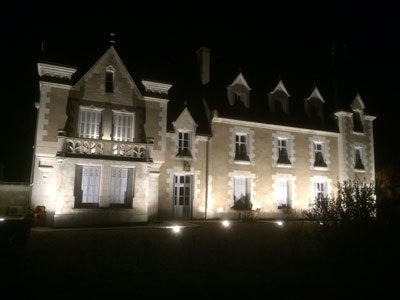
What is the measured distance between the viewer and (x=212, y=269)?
7.08 metres

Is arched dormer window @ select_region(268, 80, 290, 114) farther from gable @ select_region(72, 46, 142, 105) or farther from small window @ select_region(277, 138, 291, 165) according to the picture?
gable @ select_region(72, 46, 142, 105)

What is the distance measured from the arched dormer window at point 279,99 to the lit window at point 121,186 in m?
11.1

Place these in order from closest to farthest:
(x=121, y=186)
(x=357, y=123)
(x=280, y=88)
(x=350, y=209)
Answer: (x=350, y=209) < (x=121, y=186) < (x=280, y=88) < (x=357, y=123)

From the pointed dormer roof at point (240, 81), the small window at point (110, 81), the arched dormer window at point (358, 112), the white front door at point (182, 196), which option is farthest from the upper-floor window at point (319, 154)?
the small window at point (110, 81)

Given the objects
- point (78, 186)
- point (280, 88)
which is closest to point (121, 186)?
point (78, 186)

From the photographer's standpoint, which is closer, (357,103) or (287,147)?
(287,147)

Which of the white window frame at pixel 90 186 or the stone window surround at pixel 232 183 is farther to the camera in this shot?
the stone window surround at pixel 232 183

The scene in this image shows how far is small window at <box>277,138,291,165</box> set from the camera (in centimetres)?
2335

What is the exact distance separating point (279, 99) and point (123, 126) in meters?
11.1

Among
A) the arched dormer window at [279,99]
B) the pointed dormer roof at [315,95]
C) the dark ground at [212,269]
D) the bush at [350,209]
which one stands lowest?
the dark ground at [212,269]

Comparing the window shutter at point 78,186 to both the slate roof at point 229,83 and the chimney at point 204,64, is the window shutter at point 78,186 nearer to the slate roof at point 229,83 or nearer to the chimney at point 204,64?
the slate roof at point 229,83

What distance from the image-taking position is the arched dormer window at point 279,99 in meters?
24.1

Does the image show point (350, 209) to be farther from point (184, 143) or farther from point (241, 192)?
point (241, 192)

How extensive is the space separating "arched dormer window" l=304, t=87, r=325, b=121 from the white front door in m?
10.0
